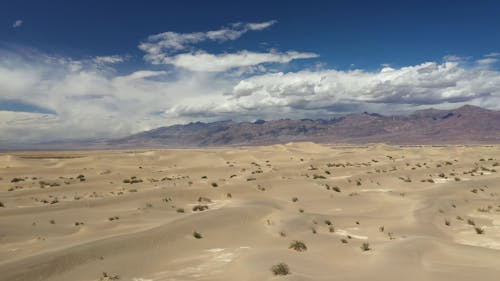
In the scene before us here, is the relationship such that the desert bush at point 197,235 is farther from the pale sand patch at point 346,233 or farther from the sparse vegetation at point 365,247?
the sparse vegetation at point 365,247

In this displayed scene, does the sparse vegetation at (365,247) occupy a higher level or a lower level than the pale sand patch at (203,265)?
lower

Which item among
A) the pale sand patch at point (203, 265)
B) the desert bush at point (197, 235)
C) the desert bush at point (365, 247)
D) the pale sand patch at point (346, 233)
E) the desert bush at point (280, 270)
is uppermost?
the desert bush at point (280, 270)

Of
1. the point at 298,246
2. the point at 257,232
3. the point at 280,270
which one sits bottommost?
the point at 257,232

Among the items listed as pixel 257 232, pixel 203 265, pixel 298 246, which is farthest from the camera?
pixel 257 232

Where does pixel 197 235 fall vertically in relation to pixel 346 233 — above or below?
above

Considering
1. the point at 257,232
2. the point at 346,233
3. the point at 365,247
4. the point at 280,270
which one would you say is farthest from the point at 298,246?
the point at 346,233

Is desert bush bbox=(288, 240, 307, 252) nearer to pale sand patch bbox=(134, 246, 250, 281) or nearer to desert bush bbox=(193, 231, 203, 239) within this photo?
pale sand patch bbox=(134, 246, 250, 281)

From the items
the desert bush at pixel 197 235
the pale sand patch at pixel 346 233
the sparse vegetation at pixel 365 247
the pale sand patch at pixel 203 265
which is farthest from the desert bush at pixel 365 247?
the desert bush at pixel 197 235

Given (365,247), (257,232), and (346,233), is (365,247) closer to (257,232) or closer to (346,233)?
(346,233)

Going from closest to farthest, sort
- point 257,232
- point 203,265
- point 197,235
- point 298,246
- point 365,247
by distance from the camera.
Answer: point 203,265 < point 365,247 < point 298,246 < point 197,235 < point 257,232
